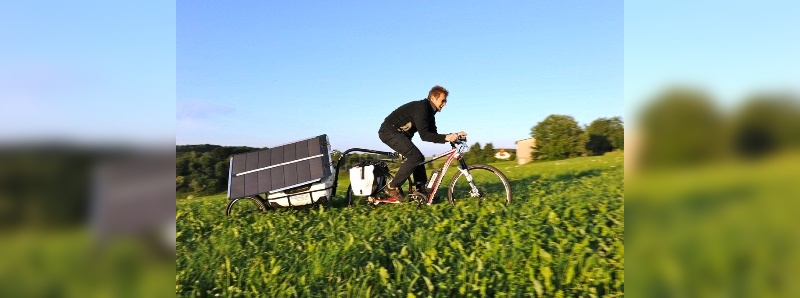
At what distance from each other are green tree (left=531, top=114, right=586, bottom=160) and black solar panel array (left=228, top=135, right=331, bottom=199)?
8.01 m

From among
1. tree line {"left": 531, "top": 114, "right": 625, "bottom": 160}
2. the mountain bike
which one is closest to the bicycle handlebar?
the mountain bike

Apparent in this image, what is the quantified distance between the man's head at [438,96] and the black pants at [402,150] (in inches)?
22.9

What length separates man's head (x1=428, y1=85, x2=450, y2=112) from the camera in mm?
5859

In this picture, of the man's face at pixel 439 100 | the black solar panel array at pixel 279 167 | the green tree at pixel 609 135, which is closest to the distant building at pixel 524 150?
the green tree at pixel 609 135

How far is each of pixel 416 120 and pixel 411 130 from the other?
393 mm

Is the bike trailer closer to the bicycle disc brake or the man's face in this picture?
the bicycle disc brake

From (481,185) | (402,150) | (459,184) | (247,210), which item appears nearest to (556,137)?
(481,185)

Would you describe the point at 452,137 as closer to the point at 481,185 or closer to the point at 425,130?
the point at 425,130
